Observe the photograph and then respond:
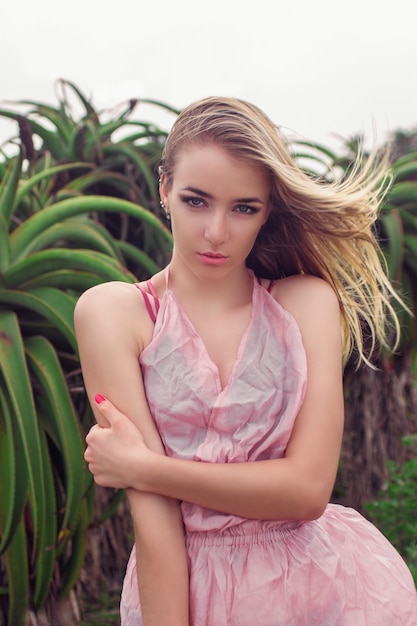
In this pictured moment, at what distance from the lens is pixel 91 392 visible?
1463 millimetres

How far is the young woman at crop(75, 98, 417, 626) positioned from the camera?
4.45ft

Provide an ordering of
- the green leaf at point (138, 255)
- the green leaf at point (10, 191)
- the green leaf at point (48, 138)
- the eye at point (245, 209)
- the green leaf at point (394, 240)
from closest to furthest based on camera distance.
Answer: the eye at point (245, 209) → the green leaf at point (10, 191) → the green leaf at point (138, 255) → the green leaf at point (394, 240) → the green leaf at point (48, 138)

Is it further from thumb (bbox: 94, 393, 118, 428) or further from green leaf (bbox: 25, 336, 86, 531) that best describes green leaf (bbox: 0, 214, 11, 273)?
thumb (bbox: 94, 393, 118, 428)

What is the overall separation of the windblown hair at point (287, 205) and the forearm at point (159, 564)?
1.70 feet

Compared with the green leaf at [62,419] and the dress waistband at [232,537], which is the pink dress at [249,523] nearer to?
the dress waistband at [232,537]

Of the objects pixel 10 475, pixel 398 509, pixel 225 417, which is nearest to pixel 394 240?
pixel 398 509

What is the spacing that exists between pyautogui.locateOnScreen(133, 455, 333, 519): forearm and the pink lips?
0.35 m

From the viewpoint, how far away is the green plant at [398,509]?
11.1 ft

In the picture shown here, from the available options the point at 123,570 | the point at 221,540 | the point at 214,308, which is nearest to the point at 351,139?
the point at 123,570

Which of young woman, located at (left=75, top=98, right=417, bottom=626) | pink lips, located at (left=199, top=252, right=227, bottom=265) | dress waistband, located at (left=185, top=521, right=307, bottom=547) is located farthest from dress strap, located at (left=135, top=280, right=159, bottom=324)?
dress waistband, located at (left=185, top=521, right=307, bottom=547)

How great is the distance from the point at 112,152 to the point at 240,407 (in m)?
2.20

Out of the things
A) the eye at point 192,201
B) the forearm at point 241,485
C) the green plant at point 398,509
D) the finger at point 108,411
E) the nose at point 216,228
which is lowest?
the green plant at point 398,509

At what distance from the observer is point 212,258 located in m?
1.43

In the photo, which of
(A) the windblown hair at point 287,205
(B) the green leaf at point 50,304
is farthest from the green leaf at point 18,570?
(A) the windblown hair at point 287,205
